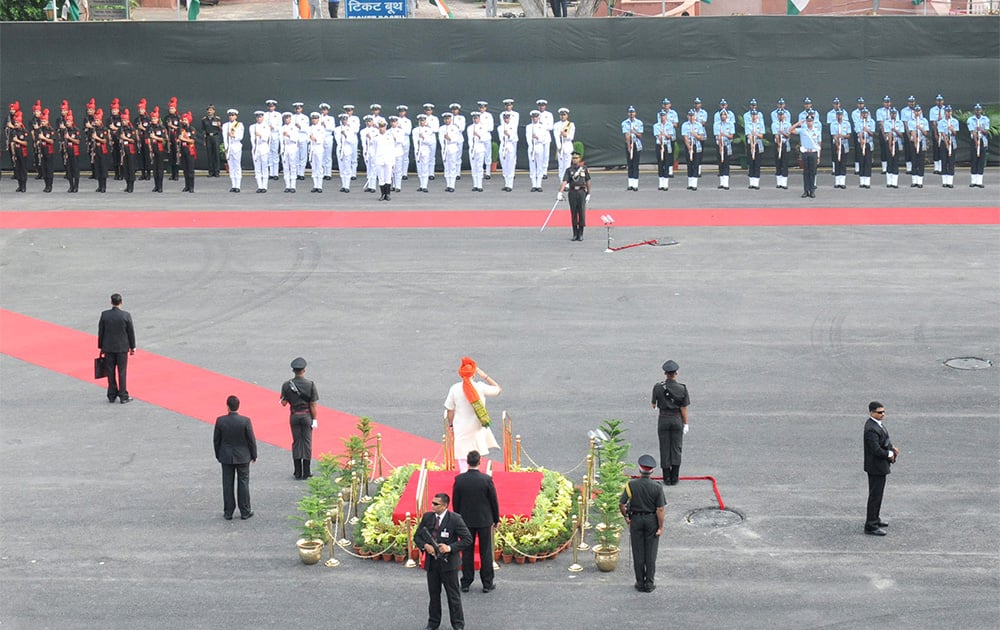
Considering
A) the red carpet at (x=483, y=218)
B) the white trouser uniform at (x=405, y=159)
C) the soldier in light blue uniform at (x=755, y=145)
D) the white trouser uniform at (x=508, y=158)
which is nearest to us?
the red carpet at (x=483, y=218)

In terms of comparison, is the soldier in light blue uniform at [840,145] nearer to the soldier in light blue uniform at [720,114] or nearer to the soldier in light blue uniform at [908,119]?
the soldier in light blue uniform at [908,119]

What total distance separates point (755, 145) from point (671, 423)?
19.2 m

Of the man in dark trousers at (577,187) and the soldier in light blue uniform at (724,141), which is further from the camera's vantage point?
the soldier in light blue uniform at (724,141)

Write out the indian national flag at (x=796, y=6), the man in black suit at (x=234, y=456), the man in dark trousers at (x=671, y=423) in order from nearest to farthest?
the man in black suit at (x=234, y=456) < the man in dark trousers at (x=671, y=423) < the indian national flag at (x=796, y=6)

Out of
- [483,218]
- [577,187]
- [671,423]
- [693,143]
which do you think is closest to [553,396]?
[671,423]

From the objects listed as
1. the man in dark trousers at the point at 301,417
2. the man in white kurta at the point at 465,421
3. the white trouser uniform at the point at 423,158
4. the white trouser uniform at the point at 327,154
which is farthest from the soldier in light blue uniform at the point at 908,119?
the man in dark trousers at the point at 301,417

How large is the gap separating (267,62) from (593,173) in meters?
9.24

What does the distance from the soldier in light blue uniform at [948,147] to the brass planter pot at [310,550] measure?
24502 millimetres

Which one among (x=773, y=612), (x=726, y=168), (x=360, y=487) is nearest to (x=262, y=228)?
(x=726, y=168)

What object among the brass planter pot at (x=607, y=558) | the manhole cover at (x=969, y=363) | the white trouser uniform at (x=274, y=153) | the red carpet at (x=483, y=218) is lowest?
the brass planter pot at (x=607, y=558)

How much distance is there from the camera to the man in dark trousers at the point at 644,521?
1283cm

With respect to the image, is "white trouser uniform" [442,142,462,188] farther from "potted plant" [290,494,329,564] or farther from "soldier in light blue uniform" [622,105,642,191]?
"potted plant" [290,494,329,564]

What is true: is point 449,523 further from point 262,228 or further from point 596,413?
point 262,228

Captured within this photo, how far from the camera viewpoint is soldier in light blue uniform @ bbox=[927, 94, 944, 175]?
34.3m
